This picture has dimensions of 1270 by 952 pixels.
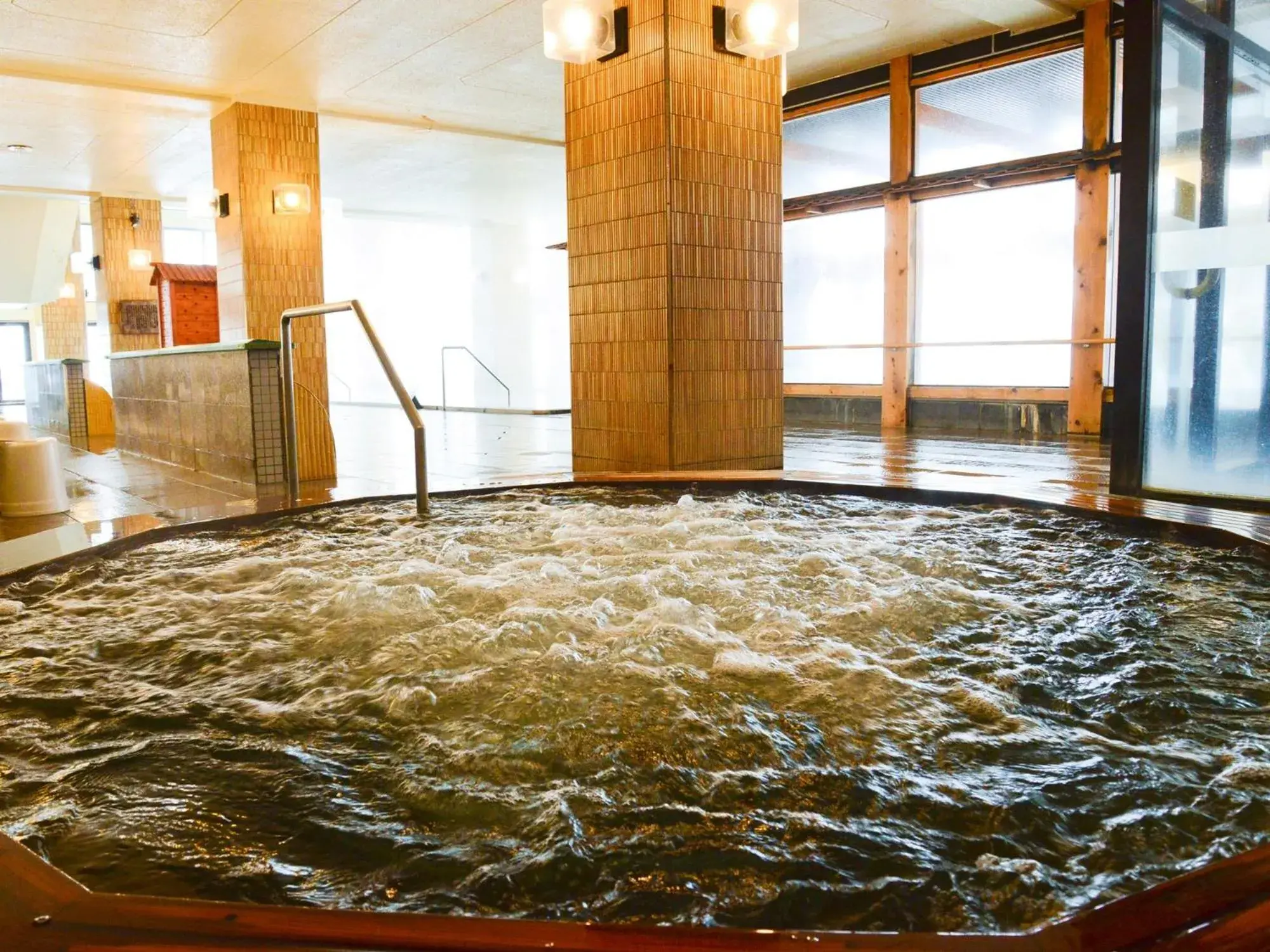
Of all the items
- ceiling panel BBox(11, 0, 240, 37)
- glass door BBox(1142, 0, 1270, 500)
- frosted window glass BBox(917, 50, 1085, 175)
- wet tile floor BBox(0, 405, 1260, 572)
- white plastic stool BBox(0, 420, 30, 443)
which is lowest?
wet tile floor BBox(0, 405, 1260, 572)

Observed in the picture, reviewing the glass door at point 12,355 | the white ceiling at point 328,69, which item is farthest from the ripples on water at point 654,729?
the glass door at point 12,355

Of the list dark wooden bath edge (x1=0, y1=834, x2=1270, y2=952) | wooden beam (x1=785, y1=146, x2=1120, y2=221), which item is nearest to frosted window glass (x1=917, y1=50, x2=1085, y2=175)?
wooden beam (x1=785, y1=146, x2=1120, y2=221)

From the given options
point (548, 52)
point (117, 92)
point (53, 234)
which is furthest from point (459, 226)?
point (548, 52)

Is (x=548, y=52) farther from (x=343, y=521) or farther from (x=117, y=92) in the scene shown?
(x=117, y=92)

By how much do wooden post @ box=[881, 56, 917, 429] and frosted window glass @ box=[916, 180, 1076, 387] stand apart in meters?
0.18

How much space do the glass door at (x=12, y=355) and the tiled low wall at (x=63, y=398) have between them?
12865mm

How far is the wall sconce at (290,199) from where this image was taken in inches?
316

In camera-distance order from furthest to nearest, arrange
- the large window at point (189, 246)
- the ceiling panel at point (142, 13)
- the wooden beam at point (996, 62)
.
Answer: the large window at point (189, 246), the wooden beam at point (996, 62), the ceiling panel at point (142, 13)

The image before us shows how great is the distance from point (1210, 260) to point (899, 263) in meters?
4.78

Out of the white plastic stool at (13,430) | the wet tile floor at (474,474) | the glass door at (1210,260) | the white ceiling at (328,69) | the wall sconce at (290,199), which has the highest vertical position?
the white ceiling at (328,69)

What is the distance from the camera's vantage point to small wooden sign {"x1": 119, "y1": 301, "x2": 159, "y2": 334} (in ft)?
38.0

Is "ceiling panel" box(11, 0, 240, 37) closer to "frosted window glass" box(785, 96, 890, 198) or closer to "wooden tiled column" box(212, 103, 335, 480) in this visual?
"wooden tiled column" box(212, 103, 335, 480)

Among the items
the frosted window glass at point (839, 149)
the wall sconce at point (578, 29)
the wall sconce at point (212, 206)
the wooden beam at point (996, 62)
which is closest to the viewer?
the wall sconce at point (578, 29)

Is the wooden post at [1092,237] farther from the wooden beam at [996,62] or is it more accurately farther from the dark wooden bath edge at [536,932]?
the dark wooden bath edge at [536,932]
